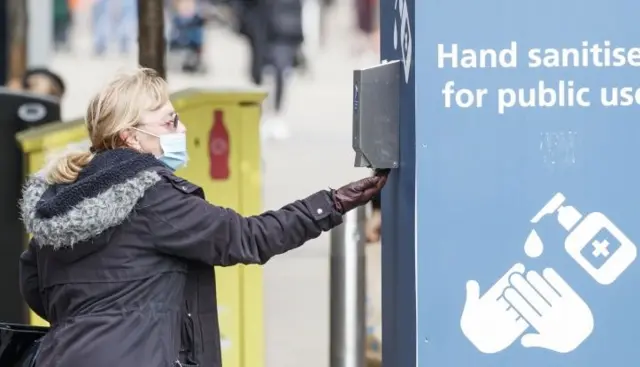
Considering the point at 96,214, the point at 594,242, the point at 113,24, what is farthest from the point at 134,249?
the point at 113,24

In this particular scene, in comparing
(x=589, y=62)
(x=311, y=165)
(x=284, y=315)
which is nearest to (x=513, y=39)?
(x=589, y=62)

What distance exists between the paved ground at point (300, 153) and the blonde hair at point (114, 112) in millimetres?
323

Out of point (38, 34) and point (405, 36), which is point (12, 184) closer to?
point (405, 36)

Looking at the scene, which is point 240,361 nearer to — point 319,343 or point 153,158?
point 319,343

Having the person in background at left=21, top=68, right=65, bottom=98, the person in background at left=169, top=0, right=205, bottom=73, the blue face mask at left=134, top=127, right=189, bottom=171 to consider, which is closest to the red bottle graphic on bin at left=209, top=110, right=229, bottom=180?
the blue face mask at left=134, top=127, right=189, bottom=171

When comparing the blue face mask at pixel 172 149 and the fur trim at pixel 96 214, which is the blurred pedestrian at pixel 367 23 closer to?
the blue face mask at pixel 172 149

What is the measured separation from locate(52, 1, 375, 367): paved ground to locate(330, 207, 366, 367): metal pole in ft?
4.11

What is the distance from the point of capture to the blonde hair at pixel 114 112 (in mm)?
3535

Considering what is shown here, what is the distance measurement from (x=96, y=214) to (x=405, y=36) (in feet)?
2.96

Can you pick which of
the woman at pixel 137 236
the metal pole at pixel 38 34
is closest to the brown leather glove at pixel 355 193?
the woman at pixel 137 236

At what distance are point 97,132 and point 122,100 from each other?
0.12m

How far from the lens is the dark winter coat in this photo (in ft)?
11.3

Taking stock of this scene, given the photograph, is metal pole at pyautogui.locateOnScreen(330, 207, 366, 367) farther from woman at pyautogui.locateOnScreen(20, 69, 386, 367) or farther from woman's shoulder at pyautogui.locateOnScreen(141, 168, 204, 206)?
woman's shoulder at pyautogui.locateOnScreen(141, 168, 204, 206)

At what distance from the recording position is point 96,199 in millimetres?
3436
